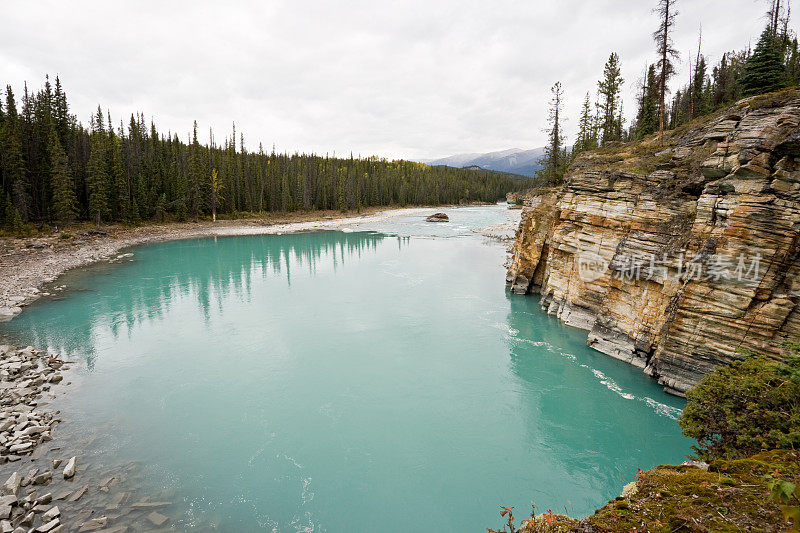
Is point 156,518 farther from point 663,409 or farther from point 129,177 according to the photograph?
point 129,177

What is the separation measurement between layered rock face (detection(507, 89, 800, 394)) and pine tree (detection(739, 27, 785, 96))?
7.99 meters

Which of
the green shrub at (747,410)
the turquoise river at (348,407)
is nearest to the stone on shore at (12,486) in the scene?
the turquoise river at (348,407)

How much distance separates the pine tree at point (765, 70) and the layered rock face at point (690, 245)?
799cm

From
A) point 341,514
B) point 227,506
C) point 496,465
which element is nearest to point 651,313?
point 496,465

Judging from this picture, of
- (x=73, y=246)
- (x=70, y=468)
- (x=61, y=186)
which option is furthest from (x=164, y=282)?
(x=61, y=186)

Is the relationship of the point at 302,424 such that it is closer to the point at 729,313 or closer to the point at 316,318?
the point at 316,318

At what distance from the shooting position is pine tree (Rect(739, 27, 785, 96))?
24281 mm

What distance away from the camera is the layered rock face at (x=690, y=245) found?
13273 millimetres

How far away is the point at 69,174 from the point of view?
5119 centimetres

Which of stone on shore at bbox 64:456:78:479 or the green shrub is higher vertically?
the green shrub

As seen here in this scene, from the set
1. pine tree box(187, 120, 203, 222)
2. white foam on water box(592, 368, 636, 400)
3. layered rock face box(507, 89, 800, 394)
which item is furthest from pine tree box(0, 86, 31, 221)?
white foam on water box(592, 368, 636, 400)

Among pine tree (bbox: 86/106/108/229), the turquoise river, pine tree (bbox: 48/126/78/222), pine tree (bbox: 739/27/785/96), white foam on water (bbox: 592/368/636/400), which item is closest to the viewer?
the turquoise river

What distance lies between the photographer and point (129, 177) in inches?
2571

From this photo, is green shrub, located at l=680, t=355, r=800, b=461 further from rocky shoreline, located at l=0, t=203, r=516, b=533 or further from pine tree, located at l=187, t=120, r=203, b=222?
pine tree, located at l=187, t=120, r=203, b=222
